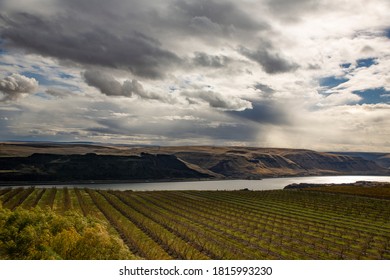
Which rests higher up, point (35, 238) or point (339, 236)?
point (35, 238)

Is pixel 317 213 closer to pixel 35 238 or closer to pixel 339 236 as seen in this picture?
pixel 339 236

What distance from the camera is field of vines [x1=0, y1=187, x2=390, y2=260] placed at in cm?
4316

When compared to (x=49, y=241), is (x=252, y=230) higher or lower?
lower

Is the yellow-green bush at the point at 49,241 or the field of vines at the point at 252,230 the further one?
the field of vines at the point at 252,230

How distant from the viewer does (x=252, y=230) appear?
191 feet

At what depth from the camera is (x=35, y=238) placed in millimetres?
27266

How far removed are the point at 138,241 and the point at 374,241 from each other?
35.3m

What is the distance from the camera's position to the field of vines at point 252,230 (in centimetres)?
4316

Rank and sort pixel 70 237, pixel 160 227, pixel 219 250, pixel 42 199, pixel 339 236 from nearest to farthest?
pixel 70 237, pixel 219 250, pixel 339 236, pixel 160 227, pixel 42 199

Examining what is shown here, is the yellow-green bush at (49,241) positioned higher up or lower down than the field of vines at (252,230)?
higher up

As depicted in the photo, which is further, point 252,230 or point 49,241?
point 252,230

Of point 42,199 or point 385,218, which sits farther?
point 42,199

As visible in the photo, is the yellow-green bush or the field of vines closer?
the yellow-green bush
